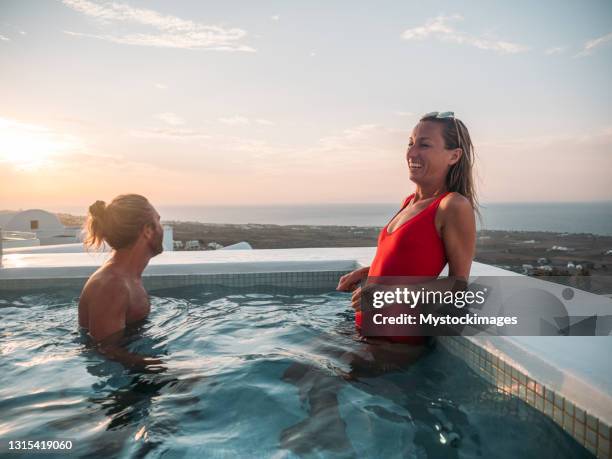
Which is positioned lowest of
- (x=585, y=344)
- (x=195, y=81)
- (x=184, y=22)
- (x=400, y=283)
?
(x=585, y=344)

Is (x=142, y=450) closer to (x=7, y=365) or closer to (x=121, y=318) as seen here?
(x=121, y=318)

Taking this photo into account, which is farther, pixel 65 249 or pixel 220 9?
pixel 220 9

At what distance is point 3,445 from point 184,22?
312 inches

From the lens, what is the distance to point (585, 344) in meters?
1.98

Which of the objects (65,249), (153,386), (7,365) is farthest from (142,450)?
(65,249)

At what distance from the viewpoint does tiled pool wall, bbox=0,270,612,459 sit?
151 cm

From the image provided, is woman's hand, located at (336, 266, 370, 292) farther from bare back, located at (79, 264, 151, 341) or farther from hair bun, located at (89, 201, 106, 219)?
hair bun, located at (89, 201, 106, 219)

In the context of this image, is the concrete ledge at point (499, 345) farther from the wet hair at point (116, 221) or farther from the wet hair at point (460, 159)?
the wet hair at point (116, 221)

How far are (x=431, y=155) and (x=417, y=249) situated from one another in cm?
48

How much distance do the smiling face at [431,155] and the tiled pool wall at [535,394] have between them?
86cm

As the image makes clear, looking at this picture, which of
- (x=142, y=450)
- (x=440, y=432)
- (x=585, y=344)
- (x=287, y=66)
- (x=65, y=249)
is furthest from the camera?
(x=287, y=66)

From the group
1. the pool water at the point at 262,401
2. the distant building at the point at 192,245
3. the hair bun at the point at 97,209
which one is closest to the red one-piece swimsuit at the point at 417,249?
the pool water at the point at 262,401

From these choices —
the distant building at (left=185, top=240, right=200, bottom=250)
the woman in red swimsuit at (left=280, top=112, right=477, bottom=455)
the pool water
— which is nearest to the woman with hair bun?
the pool water

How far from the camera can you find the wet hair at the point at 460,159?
7.18 ft
